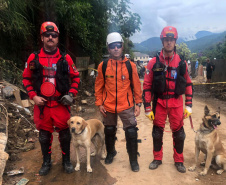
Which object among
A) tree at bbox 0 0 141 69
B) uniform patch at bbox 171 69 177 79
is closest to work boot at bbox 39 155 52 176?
uniform patch at bbox 171 69 177 79

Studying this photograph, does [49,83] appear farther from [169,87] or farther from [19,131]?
[19,131]

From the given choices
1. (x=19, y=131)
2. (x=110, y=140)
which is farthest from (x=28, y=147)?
(x=110, y=140)

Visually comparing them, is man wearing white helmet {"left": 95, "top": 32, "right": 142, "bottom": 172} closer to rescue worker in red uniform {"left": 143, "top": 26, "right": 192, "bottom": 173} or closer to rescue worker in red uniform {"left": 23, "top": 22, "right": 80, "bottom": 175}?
rescue worker in red uniform {"left": 143, "top": 26, "right": 192, "bottom": 173}

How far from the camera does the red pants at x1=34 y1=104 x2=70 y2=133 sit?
3490 millimetres

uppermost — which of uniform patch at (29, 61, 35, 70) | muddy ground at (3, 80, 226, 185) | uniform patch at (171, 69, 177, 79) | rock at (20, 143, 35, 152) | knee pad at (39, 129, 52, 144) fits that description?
uniform patch at (29, 61, 35, 70)

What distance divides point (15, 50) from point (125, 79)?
6.06 m

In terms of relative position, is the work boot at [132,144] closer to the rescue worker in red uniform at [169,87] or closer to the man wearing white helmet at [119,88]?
the man wearing white helmet at [119,88]

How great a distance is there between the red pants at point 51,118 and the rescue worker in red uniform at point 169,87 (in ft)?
4.91

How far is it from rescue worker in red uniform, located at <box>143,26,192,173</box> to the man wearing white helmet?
0.28 metres

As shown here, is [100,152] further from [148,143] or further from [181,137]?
[181,137]

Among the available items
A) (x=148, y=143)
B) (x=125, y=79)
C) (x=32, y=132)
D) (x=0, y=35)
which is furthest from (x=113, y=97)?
(x=0, y=35)

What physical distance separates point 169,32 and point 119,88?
1.28m

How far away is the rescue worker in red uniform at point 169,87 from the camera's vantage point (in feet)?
11.7

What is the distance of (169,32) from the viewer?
139 inches
